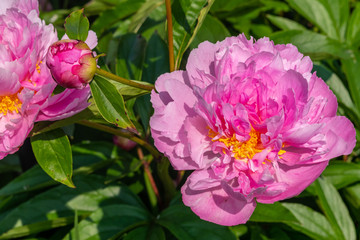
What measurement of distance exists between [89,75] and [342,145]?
0.42m

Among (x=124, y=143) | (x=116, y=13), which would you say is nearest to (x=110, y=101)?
(x=124, y=143)

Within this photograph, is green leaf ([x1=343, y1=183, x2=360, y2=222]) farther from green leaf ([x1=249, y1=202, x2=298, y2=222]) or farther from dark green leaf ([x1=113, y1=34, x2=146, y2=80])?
dark green leaf ([x1=113, y1=34, x2=146, y2=80])

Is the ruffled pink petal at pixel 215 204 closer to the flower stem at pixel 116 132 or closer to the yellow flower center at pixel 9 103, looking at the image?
the flower stem at pixel 116 132

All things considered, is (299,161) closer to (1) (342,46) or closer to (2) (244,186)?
(2) (244,186)

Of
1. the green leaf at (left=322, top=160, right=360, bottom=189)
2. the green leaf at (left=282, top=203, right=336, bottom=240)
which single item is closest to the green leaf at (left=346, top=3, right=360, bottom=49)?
the green leaf at (left=322, top=160, right=360, bottom=189)

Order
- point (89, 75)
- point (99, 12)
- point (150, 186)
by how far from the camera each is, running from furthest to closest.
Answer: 1. point (99, 12)
2. point (150, 186)
3. point (89, 75)

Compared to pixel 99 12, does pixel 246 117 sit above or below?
above

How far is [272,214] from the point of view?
91 cm

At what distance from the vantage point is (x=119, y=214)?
1049 millimetres

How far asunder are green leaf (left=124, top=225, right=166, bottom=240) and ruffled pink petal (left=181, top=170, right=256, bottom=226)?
0.96ft

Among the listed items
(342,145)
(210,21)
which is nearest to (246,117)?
(342,145)

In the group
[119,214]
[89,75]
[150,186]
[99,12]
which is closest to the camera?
[89,75]

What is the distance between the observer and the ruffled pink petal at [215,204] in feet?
2.35

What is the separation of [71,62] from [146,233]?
52 cm
